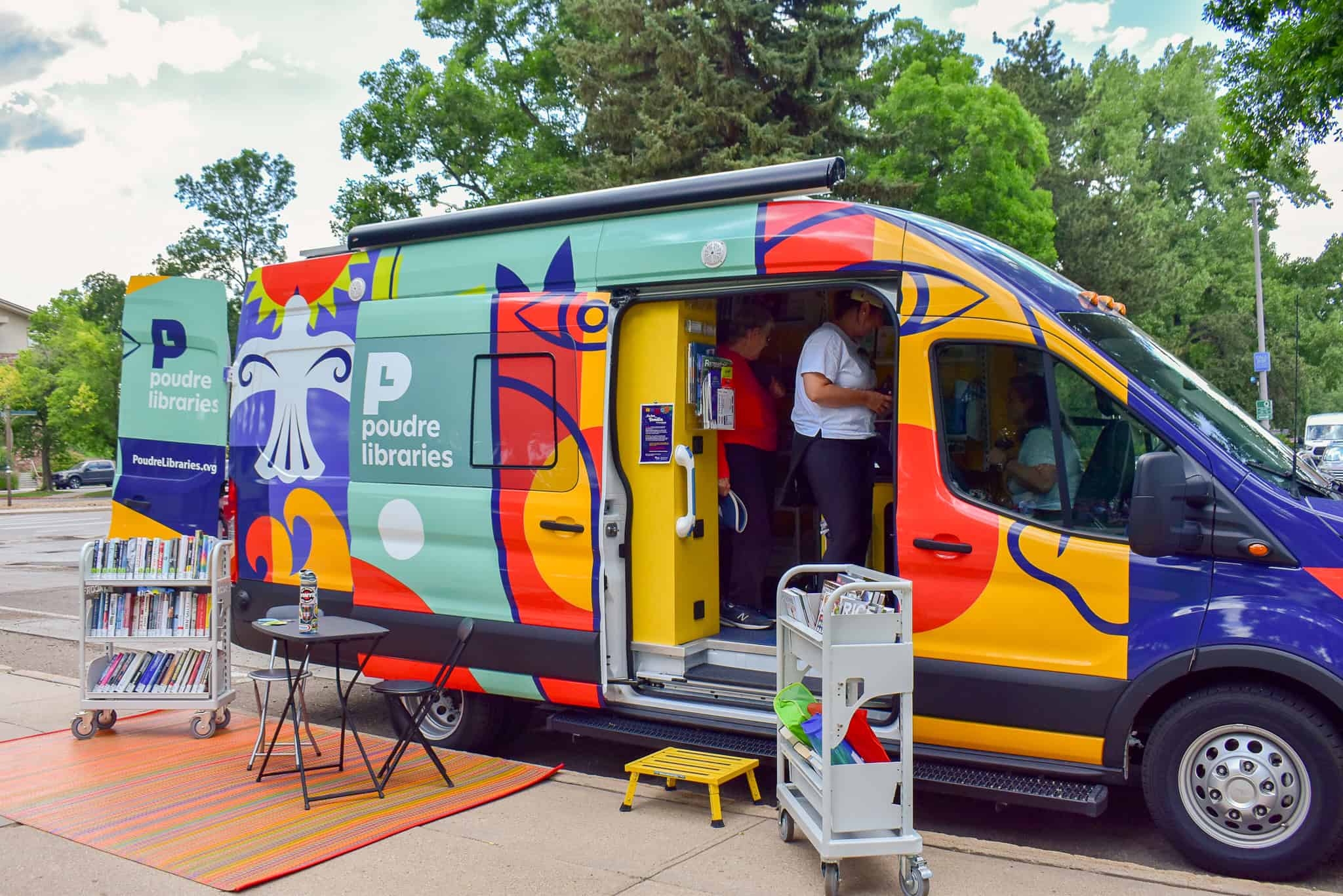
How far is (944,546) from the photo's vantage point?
446cm

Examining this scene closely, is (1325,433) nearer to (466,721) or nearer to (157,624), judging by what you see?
(466,721)

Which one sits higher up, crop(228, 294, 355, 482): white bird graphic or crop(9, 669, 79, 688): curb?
crop(228, 294, 355, 482): white bird graphic

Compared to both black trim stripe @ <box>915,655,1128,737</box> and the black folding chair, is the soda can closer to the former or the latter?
the black folding chair

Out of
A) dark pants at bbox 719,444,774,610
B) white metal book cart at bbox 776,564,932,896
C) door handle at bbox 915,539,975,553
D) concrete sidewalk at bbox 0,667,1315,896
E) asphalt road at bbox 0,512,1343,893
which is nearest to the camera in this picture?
white metal book cart at bbox 776,564,932,896

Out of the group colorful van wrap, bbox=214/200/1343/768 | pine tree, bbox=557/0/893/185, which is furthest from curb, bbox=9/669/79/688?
pine tree, bbox=557/0/893/185

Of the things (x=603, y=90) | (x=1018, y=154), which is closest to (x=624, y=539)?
(x=603, y=90)

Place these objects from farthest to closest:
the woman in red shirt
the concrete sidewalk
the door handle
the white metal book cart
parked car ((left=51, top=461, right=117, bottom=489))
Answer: parked car ((left=51, top=461, right=117, bottom=489))
the woman in red shirt
the door handle
the concrete sidewalk
the white metal book cart

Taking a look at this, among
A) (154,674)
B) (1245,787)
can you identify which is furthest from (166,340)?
(1245,787)

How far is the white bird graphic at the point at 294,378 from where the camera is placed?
6359 millimetres

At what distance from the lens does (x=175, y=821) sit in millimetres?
4754

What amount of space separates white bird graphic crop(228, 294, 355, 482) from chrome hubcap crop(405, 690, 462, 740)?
1.52 m

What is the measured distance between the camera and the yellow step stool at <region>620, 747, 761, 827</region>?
461 centimetres

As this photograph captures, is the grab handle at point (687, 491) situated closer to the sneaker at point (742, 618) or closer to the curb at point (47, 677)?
the sneaker at point (742, 618)

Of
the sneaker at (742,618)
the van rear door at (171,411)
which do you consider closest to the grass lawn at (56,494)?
the van rear door at (171,411)
